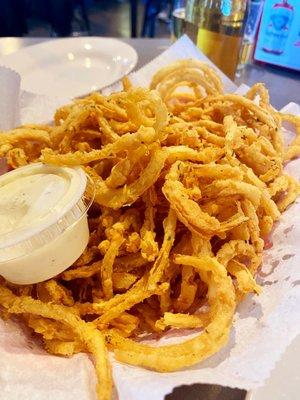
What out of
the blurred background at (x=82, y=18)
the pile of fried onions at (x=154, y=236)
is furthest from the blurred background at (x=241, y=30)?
the blurred background at (x=82, y=18)

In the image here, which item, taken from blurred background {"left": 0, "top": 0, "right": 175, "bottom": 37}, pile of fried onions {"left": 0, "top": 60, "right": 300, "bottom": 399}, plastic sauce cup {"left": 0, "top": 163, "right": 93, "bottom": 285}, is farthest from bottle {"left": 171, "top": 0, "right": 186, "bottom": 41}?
blurred background {"left": 0, "top": 0, "right": 175, "bottom": 37}

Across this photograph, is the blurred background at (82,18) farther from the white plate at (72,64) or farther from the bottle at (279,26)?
the bottle at (279,26)

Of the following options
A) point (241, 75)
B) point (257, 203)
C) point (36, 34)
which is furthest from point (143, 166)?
point (36, 34)

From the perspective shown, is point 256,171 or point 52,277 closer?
point 52,277

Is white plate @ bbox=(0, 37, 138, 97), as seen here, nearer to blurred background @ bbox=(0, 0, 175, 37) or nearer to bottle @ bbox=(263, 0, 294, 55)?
bottle @ bbox=(263, 0, 294, 55)

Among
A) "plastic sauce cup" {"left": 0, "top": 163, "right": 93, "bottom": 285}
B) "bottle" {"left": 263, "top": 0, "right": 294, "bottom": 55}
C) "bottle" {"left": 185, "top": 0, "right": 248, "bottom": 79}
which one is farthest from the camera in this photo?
"bottle" {"left": 263, "top": 0, "right": 294, "bottom": 55}

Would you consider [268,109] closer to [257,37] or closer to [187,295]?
[187,295]

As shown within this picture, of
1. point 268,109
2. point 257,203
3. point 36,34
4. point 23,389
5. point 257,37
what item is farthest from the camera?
point 36,34
